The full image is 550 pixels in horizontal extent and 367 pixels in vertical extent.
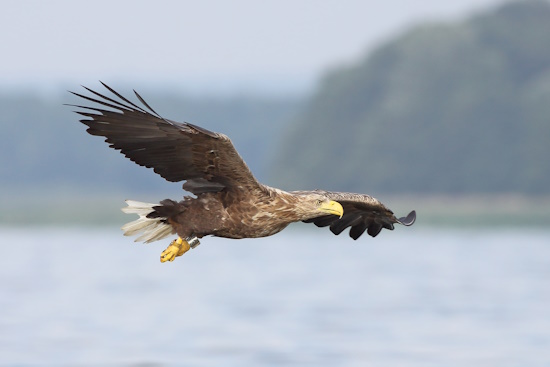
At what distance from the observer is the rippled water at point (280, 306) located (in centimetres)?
1577

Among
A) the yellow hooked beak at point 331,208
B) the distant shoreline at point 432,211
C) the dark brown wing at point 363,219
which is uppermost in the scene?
the distant shoreline at point 432,211

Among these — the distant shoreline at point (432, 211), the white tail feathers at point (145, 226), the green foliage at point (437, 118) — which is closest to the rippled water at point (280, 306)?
the white tail feathers at point (145, 226)

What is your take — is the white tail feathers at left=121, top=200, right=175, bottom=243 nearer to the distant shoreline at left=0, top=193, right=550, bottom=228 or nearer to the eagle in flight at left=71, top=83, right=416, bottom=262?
the eagle in flight at left=71, top=83, right=416, bottom=262

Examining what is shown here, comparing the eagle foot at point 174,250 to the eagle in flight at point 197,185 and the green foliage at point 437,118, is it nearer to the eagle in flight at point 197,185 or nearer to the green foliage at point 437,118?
the eagle in flight at point 197,185

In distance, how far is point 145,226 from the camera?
34.1ft

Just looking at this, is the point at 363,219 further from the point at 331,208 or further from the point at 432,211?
the point at 432,211

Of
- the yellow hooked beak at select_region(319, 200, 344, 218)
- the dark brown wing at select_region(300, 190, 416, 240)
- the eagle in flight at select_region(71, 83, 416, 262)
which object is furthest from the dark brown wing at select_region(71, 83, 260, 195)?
the dark brown wing at select_region(300, 190, 416, 240)

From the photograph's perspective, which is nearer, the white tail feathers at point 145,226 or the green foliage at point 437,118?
the white tail feathers at point 145,226

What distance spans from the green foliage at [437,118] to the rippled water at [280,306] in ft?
110

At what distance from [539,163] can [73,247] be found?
3733 centimetres

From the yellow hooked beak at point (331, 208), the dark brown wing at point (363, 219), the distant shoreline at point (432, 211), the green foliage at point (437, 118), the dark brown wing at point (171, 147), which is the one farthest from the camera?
the green foliage at point (437, 118)

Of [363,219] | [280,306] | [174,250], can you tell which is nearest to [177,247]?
[174,250]

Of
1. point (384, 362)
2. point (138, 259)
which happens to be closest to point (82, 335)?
point (384, 362)

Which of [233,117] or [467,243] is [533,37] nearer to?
[467,243]
